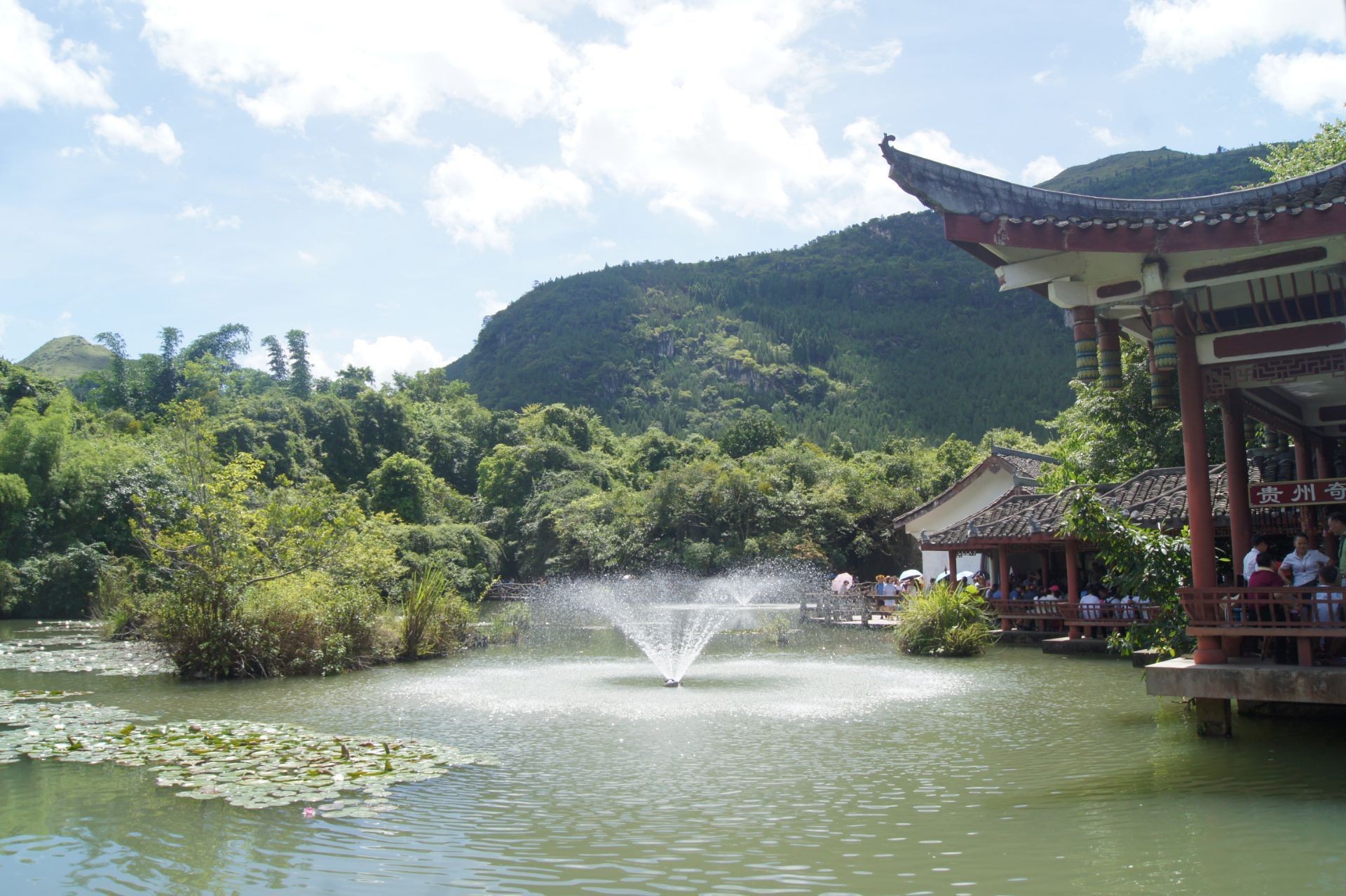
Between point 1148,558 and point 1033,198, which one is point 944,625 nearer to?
point 1148,558

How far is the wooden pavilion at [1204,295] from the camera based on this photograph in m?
8.79

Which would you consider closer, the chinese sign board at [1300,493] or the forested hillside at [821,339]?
the chinese sign board at [1300,493]

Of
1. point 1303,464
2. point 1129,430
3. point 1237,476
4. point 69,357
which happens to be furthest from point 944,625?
point 69,357

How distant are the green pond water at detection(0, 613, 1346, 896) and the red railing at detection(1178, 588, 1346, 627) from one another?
→ 1161 millimetres

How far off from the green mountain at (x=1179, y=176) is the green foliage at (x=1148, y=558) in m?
82.5

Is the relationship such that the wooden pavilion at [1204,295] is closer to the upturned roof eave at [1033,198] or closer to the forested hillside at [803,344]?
the upturned roof eave at [1033,198]

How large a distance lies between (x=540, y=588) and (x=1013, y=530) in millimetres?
30418

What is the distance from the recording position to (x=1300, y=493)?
9.88 metres

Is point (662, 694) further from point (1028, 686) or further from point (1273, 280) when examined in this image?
point (1273, 280)

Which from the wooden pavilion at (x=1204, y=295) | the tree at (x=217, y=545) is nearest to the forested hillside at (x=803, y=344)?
the tree at (x=217, y=545)

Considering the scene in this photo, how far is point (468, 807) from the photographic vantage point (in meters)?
7.93

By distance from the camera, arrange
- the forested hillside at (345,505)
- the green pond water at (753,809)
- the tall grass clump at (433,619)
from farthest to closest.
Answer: the tall grass clump at (433,619) → the forested hillside at (345,505) → the green pond water at (753,809)

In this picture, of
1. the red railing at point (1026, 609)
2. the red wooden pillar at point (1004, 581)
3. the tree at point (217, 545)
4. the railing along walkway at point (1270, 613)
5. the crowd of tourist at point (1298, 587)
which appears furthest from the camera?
the red wooden pillar at point (1004, 581)

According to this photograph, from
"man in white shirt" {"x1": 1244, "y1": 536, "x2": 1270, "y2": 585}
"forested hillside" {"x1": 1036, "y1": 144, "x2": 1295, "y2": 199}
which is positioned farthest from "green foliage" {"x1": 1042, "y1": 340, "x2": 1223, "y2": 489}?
"forested hillside" {"x1": 1036, "y1": 144, "x2": 1295, "y2": 199}
